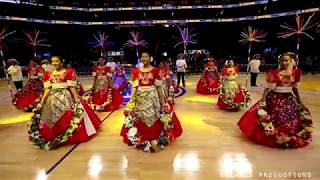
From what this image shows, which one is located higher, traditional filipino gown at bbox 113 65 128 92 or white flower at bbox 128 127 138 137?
traditional filipino gown at bbox 113 65 128 92

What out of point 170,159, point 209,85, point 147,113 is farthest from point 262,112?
point 209,85

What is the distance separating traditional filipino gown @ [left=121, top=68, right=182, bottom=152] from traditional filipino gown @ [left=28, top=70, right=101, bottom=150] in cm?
97

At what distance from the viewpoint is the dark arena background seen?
411 cm

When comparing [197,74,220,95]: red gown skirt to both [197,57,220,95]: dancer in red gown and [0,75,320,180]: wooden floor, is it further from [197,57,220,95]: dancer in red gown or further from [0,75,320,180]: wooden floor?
[0,75,320,180]: wooden floor

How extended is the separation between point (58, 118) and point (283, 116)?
3.76 meters

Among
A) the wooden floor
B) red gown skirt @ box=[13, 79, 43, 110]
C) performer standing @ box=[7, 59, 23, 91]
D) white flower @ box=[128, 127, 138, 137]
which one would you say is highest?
performer standing @ box=[7, 59, 23, 91]

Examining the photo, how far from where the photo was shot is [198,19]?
25531mm

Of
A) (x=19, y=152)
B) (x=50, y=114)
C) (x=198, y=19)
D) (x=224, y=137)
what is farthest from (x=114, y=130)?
(x=198, y=19)

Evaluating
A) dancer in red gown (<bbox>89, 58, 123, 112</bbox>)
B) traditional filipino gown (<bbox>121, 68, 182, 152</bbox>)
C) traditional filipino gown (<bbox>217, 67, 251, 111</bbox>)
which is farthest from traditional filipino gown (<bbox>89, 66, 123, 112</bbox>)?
traditional filipino gown (<bbox>121, 68, 182, 152</bbox>)

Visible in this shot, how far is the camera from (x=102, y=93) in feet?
26.7

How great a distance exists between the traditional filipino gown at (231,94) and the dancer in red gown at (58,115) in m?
3.90

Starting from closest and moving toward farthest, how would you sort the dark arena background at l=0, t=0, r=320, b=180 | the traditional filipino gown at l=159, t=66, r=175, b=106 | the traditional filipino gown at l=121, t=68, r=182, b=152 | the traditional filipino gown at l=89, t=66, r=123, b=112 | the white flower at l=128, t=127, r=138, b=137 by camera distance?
1. the dark arena background at l=0, t=0, r=320, b=180
2. the traditional filipino gown at l=121, t=68, r=182, b=152
3. the white flower at l=128, t=127, r=138, b=137
4. the traditional filipino gown at l=159, t=66, r=175, b=106
5. the traditional filipino gown at l=89, t=66, r=123, b=112

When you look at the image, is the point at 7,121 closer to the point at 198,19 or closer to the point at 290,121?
the point at 290,121

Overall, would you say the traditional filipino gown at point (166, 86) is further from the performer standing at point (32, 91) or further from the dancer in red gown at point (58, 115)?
the performer standing at point (32, 91)
